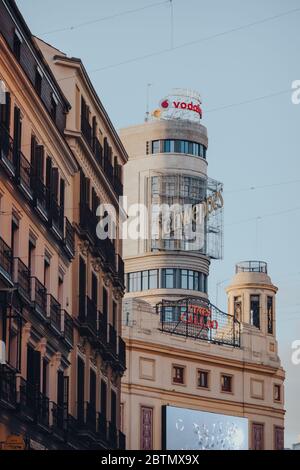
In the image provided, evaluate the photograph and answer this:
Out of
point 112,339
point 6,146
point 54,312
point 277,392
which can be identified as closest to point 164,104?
point 277,392

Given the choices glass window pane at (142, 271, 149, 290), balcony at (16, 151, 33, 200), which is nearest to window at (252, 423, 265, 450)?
glass window pane at (142, 271, 149, 290)

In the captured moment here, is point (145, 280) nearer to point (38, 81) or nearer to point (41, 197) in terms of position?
point (38, 81)

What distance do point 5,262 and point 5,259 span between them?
0.33 feet

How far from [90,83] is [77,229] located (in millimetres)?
6893

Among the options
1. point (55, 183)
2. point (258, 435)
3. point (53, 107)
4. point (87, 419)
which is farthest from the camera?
point (258, 435)

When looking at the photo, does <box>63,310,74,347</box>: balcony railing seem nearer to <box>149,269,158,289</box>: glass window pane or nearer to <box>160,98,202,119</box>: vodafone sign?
<box>149,269,158,289</box>: glass window pane

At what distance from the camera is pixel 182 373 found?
108688 millimetres

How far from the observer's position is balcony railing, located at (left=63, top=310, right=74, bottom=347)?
61938mm

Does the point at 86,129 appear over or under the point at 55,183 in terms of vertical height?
over

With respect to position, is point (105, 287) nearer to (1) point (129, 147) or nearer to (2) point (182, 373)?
(2) point (182, 373)

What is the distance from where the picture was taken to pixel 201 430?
108 m

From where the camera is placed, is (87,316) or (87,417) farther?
(87,316)

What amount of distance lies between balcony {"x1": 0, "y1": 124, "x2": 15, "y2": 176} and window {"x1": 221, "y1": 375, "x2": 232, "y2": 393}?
6047 cm

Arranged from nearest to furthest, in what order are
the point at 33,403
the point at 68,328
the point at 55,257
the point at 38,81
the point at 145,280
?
the point at 33,403, the point at 38,81, the point at 55,257, the point at 68,328, the point at 145,280
